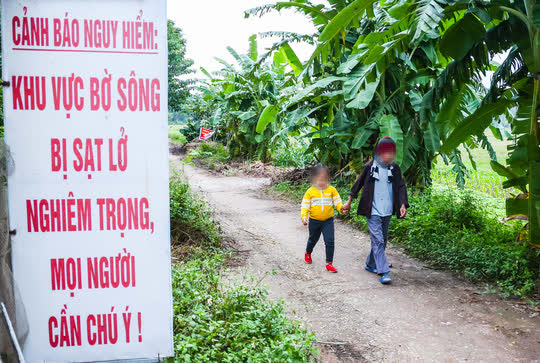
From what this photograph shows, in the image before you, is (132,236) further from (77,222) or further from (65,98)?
(65,98)

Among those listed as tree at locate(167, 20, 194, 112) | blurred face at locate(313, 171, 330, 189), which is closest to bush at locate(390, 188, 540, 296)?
blurred face at locate(313, 171, 330, 189)

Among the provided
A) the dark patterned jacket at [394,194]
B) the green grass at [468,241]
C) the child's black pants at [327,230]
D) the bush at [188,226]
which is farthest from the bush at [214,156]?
the dark patterned jacket at [394,194]

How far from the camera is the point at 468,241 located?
19.8 feet

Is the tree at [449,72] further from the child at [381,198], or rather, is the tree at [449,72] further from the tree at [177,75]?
the tree at [177,75]

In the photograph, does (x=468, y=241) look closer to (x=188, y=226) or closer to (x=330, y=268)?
(x=330, y=268)

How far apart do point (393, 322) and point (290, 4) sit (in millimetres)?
5648

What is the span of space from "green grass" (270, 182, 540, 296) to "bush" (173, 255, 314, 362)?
2.77 meters

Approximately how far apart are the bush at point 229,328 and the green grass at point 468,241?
2.77 m

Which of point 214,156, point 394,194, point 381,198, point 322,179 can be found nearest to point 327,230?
point 322,179

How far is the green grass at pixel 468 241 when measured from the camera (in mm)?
5031

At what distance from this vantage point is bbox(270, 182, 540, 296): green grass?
5.03m

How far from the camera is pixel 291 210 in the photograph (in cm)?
991

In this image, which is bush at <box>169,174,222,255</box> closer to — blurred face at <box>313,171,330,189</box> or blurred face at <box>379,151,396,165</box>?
blurred face at <box>313,171,330,189</box>

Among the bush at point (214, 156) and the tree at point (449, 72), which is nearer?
the tree at point (449, 72)
